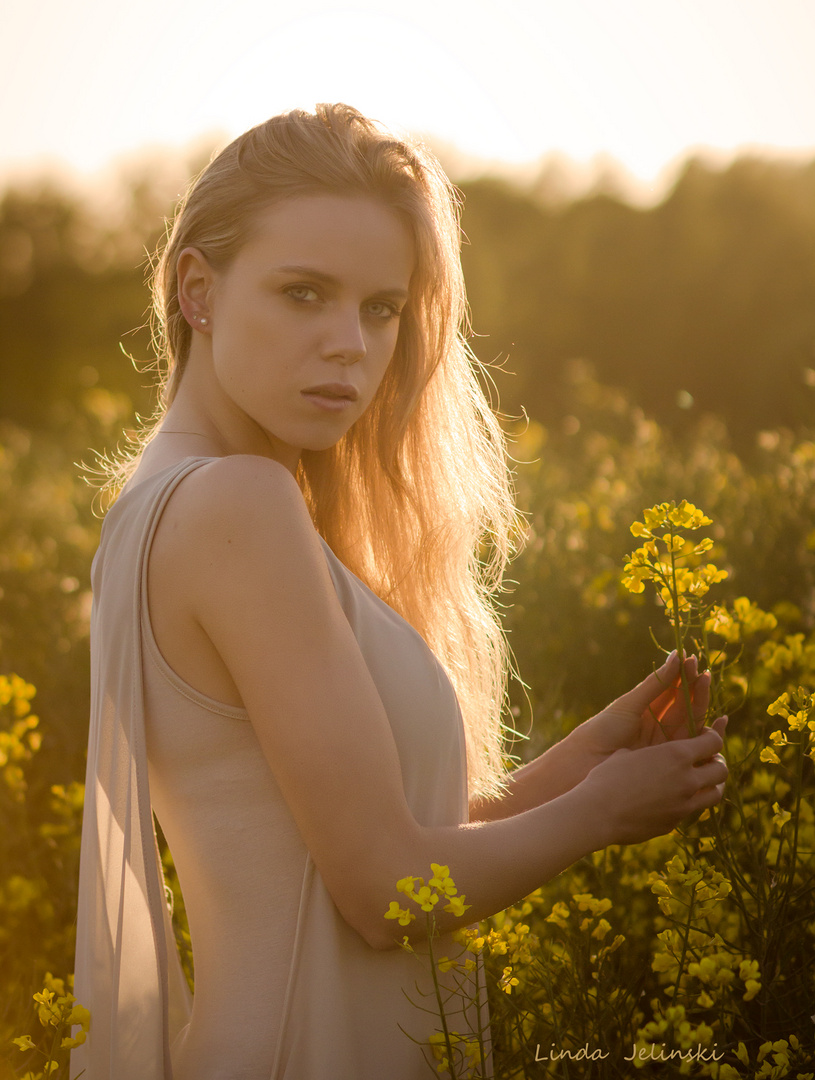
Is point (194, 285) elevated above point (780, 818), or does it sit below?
above

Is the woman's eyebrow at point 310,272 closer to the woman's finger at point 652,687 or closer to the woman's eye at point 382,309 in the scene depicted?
the woman's eye at point 382,309

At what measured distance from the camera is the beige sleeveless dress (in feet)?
4.38

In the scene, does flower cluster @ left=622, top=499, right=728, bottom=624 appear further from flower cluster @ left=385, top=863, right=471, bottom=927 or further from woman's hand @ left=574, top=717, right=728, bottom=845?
flower cluster @ left=385, top=863, right=471, bottom=927

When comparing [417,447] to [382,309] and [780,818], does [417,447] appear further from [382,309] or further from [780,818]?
[780,818]

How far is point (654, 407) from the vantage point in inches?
599

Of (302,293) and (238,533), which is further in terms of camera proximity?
(302,293)

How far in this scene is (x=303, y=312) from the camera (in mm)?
1441

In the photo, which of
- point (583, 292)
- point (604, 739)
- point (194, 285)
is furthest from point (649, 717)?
point (583, 292)

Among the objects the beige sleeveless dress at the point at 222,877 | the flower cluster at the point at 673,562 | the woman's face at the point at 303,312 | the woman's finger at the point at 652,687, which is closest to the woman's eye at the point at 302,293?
the woman's face at the point at 303,312

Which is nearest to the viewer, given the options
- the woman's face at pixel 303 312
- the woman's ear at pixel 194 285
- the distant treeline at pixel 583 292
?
the woman's face at pixel 303 312

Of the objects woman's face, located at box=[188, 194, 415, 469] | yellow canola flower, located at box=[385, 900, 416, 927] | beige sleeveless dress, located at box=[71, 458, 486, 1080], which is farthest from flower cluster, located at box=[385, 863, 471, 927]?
woman's face, located at box=[188, 194, 415, 469]

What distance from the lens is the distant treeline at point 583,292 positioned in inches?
549
